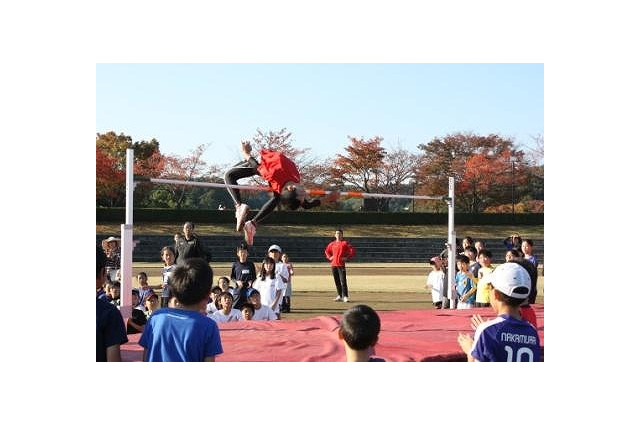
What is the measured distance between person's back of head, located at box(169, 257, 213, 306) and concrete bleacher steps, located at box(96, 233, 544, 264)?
20329 mm

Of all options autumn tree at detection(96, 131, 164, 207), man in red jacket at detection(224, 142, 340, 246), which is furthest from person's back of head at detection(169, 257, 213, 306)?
autumn tree at detection(96, 131, 164, 207)

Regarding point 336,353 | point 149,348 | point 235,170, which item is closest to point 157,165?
point 235,170

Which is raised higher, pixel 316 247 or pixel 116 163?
pixel 116 163

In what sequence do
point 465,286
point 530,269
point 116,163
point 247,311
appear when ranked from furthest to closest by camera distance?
point 116,163
point 465,286
point 247,311
point 530,269

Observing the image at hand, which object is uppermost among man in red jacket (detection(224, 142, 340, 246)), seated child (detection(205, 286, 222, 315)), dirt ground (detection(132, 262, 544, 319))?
man in red jacket (detection(224, 142, 340, 246))

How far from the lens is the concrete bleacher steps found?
24.3 meters

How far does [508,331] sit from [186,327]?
1429 millimetres

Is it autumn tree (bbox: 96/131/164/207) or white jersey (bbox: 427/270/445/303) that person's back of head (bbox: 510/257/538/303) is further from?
autumn tree (bbox: 96/131/164/207)

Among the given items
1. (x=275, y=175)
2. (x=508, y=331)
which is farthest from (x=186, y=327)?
(x=275, y=175)

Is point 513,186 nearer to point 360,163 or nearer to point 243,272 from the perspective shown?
point 360,163

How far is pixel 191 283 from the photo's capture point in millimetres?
3475

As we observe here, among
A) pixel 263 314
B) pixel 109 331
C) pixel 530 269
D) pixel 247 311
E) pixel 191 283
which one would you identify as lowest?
pixel 263 314

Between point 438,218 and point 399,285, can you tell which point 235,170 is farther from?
point 438,218

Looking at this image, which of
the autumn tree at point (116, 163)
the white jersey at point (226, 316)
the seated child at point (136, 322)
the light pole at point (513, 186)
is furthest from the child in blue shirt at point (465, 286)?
the light pole at point (513, 186)
